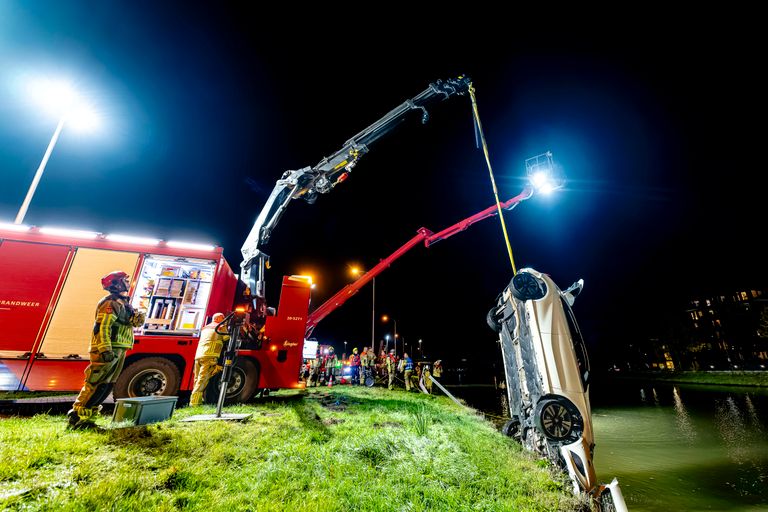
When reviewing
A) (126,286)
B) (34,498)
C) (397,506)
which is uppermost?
(126,286)

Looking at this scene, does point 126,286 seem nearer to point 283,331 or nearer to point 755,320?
point 283,331

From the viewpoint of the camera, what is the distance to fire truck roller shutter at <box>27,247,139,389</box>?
21.0 ft

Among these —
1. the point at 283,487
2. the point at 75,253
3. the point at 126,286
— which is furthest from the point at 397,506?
the point at 75,253

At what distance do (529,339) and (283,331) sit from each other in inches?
241

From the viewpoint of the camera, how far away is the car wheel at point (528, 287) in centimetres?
416

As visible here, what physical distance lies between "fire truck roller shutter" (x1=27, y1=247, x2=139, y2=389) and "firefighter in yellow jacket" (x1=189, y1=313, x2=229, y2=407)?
7.60 ft

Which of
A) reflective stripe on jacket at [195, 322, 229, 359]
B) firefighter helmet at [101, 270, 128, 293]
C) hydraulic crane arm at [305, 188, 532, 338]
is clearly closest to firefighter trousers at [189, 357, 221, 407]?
reflective stripe on jacket at [195, 322, 229, 359]

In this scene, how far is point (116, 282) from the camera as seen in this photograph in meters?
4.97

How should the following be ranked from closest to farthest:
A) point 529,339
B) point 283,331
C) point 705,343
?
point 529,339 < point 283,331 < point 705,343

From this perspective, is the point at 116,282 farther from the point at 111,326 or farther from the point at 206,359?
the point at 206,359

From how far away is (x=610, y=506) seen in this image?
2.76m

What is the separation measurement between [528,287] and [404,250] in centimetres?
976

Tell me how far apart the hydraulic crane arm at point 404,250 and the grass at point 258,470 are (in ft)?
→ 25.1

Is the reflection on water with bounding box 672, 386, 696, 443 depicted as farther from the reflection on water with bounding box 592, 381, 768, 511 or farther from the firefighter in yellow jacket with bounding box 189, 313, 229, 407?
the firefighter in yellow jacket with bounding box 189, 313, 229, 407
